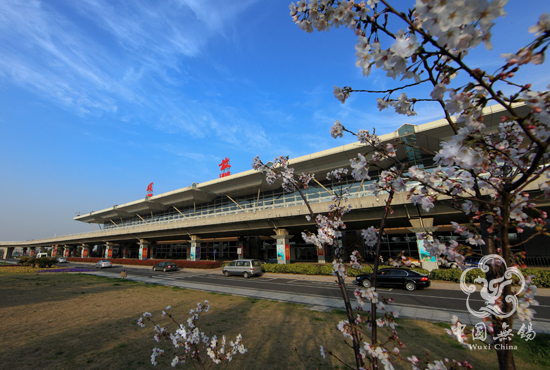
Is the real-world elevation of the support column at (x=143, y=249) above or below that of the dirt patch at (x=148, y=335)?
above

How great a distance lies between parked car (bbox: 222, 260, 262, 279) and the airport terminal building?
5.16 metres

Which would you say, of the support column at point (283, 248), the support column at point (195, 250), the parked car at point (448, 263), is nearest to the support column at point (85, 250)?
the support column at point (195, 250)

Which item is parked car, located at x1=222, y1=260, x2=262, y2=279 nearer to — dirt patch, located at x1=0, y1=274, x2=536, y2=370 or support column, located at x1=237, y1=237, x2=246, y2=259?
support column, located at x1=237, y1=237, x2=246, y2=259

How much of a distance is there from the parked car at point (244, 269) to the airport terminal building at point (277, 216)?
5.16m

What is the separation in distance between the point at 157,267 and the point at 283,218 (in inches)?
740

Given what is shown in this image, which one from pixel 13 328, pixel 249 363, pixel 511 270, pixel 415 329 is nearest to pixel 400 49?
pixel 511 270

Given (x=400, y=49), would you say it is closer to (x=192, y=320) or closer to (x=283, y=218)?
(x=192, y=320)

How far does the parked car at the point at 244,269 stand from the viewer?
995 inches

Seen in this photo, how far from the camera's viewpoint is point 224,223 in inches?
1375

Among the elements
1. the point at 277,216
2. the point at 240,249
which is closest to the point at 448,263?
the point at 277,216

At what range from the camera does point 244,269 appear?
25.5 m

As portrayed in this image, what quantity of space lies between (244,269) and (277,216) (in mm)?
Result: 7373

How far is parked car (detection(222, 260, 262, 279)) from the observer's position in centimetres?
2527
